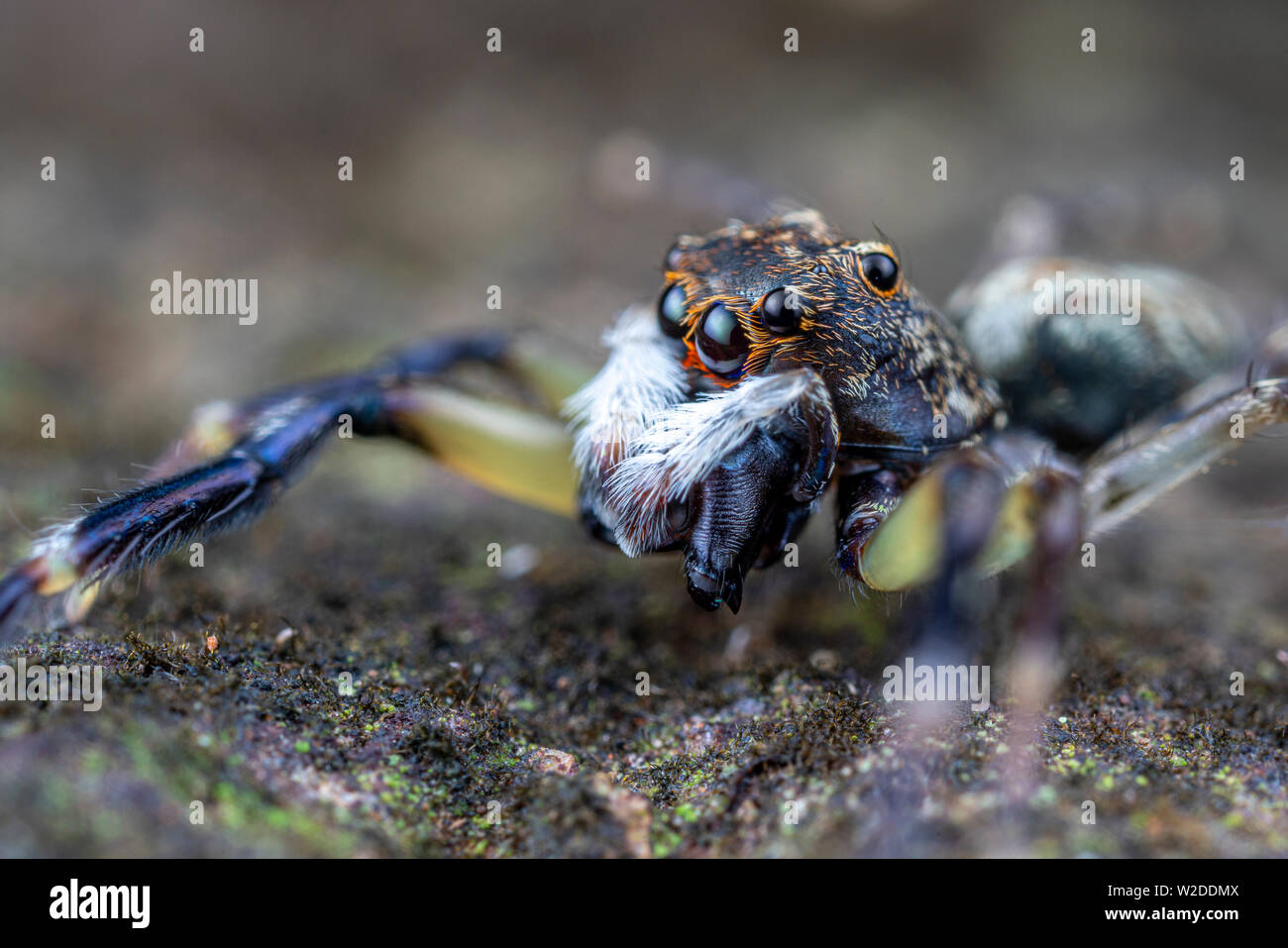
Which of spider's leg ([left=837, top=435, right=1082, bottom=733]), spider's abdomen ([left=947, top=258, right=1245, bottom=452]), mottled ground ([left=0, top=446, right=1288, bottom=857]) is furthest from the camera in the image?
spider's abdomen ([left=947, top=258, right=1245, bottom=452])

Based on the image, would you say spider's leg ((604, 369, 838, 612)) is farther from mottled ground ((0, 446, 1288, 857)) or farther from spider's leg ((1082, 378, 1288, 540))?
spider's leg ((1082, 378, 1288, 540))

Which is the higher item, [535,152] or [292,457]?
[535,152]

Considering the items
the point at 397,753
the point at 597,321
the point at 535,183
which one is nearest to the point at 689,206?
the point at 597,321

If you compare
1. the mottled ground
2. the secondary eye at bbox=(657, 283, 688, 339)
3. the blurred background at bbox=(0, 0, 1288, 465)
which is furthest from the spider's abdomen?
the blurred background at bbox=(0, 0, 1288, 465)

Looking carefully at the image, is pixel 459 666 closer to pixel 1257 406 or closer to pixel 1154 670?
pixel 1154 670

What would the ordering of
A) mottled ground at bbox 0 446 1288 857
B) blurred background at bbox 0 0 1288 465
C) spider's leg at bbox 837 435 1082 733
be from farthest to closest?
blurred background at bbox 0 0 1288 465
spider's leg at bbox 837 435 1082 733
mottled ground at bbox 0 446 1288 857

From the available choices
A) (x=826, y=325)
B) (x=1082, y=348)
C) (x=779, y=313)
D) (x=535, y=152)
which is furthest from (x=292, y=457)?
(x=535, y=152)

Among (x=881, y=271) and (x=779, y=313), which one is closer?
(x=779, y=313)

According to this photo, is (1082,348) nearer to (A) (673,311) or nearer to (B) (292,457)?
(A) (673,311)
